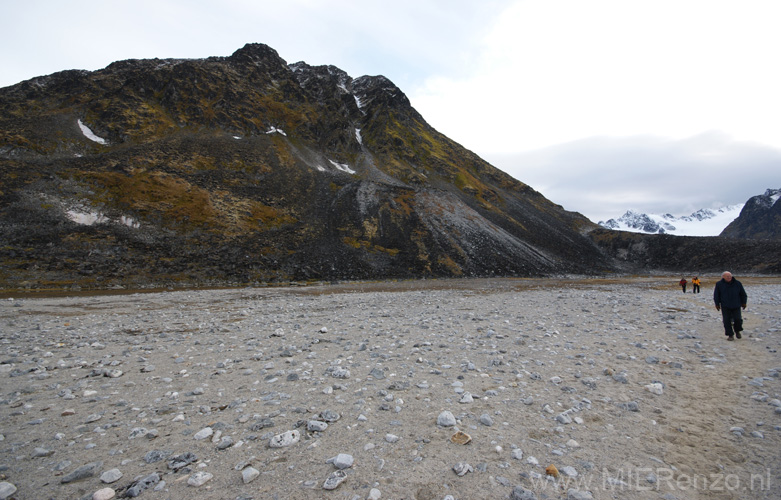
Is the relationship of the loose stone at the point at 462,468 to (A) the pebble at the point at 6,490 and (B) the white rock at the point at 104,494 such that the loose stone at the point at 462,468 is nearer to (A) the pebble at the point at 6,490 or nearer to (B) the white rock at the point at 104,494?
(B) the white rock at the point at 104,494

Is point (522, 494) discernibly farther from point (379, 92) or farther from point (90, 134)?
point (379, 92)

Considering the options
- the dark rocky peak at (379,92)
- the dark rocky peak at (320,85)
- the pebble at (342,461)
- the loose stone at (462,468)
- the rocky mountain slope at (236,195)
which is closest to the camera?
the loose stone at (462,468)

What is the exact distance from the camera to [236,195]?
2837 inches

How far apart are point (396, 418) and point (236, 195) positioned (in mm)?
76432

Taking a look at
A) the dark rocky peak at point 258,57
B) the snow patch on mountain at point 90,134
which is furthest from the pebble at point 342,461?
the dark rocky peak at point 258,57

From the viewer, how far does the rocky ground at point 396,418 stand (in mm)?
4133

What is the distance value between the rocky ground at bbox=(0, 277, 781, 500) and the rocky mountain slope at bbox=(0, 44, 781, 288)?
44.5 metres

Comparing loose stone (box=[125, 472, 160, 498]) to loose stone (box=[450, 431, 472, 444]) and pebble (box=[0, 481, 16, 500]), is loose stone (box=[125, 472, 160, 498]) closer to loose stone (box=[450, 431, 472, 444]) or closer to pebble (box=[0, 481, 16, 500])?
pebble (box=[0, 481, 16, 500])

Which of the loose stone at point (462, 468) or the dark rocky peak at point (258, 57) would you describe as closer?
the loose stone at point (462, 468)

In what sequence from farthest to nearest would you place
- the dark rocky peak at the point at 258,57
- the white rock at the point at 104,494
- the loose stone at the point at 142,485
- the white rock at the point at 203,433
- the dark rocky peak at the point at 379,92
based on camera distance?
the dark rocky peak at the point at 379,92 < the dark rocky peak at the point at 258,57 < the white rock at the point at 203,433 < the loose stone at the point at 142,485 < the white rock at the point at 104,494

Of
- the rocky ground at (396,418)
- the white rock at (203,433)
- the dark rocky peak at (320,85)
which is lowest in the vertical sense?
the rocky ground at (396,418)

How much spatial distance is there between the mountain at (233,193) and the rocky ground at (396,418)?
4478cm

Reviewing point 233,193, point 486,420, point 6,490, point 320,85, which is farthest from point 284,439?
point 320,85

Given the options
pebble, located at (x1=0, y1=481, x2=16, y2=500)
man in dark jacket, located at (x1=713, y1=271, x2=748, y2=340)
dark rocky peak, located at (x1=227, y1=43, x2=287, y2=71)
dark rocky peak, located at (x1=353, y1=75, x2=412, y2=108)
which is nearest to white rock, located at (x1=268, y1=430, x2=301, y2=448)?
pebble, located at (x1=0, y1=481, x2=16, y2=500)
